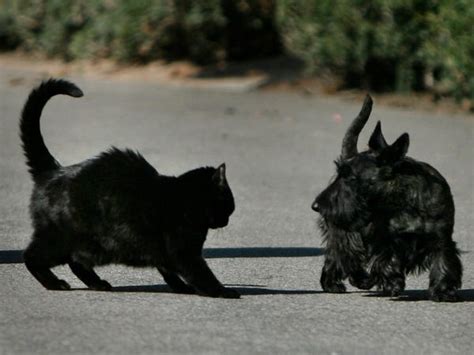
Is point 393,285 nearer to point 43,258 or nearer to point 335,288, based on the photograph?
point 335,288

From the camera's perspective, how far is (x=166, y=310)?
623 cm

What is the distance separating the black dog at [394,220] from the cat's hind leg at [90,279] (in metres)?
1.20

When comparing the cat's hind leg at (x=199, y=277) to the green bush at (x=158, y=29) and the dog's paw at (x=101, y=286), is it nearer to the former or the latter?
the dog's paw at (x=101, y=286)

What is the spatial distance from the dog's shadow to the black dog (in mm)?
160

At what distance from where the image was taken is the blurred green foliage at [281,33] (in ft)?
47.9

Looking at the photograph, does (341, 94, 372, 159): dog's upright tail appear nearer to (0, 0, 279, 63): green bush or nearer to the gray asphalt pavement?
the gray asphalt pavement

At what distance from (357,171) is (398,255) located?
1.58ft

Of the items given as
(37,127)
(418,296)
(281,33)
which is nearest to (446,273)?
(418,296)

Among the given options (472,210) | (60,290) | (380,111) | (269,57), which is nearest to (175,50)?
(269,57)

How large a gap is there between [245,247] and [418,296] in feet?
5.58

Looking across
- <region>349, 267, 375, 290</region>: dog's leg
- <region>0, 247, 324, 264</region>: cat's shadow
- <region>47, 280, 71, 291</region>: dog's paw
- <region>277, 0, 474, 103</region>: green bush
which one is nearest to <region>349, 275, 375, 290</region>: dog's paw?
<region>349, 267, 375, 290</region>: dog's leg

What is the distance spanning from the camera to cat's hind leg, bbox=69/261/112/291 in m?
6.74

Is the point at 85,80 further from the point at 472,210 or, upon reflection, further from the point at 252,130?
the point at 472,210

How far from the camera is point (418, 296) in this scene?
268 inches
